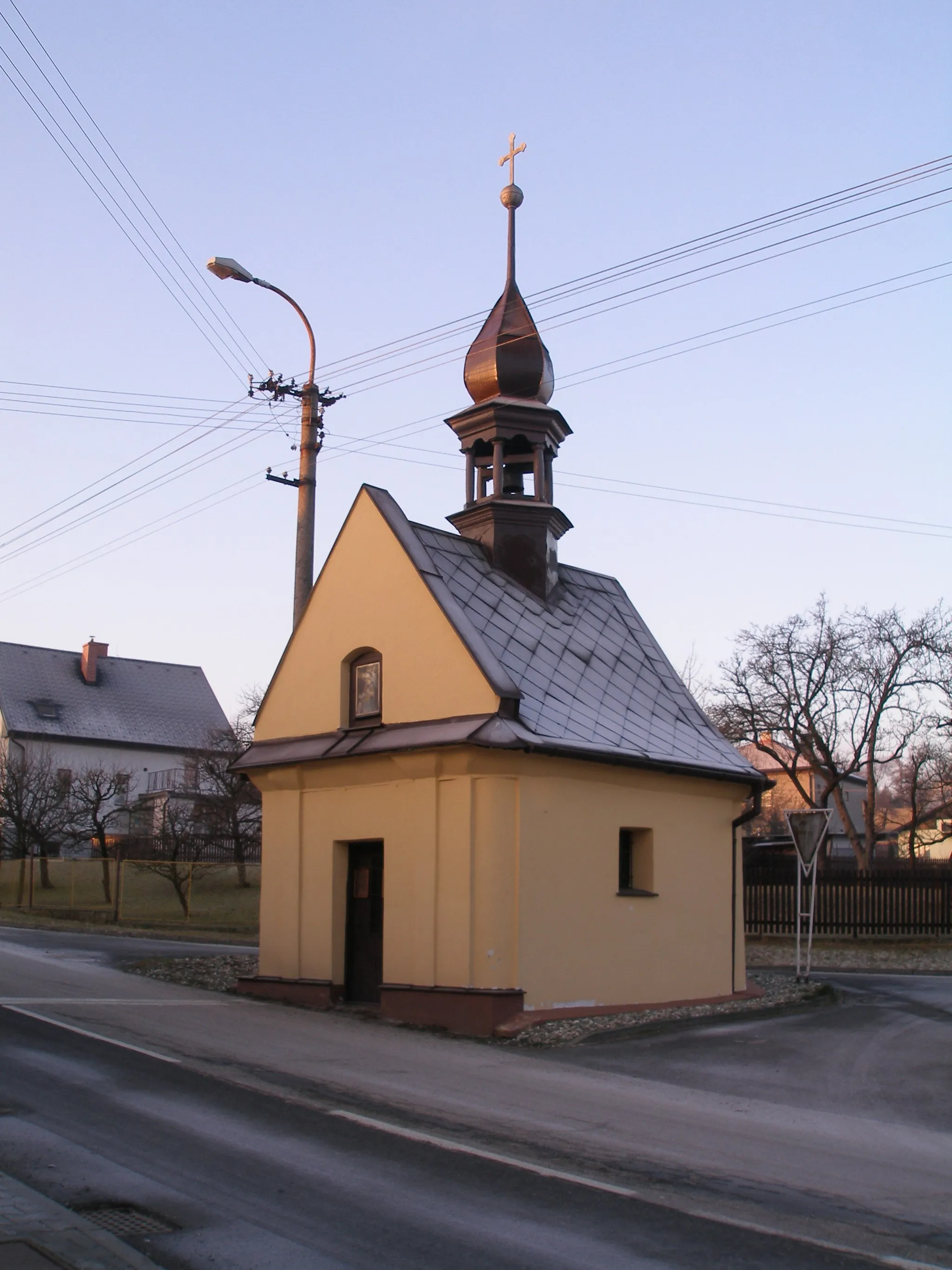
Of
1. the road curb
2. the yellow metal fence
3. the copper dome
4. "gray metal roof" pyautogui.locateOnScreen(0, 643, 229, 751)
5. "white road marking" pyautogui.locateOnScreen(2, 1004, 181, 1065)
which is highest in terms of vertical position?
the copper dome

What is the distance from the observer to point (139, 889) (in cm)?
3897

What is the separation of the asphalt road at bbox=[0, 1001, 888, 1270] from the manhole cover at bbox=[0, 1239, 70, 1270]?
512 mm

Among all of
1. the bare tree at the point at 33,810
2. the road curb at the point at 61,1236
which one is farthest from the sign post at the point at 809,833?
the bare tree at the point at 33,810

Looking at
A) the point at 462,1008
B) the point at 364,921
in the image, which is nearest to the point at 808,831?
the point at 462,1008

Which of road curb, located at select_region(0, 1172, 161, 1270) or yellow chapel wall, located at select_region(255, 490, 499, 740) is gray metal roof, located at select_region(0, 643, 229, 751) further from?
road curb, located at select_region(0, 1172, 161, 1270)

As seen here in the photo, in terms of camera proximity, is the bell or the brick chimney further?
the brick chimney

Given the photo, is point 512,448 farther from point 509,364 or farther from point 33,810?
point 33,810

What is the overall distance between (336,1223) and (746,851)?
27.6m

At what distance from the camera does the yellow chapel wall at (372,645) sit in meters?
14.9

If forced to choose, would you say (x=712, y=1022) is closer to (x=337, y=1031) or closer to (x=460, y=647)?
(x=337, y=1031)

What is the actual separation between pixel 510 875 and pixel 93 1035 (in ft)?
15.6

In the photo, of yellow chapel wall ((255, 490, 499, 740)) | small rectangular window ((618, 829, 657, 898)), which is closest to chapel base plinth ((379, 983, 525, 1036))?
small rectangular window ((618, 829, 657, 898))

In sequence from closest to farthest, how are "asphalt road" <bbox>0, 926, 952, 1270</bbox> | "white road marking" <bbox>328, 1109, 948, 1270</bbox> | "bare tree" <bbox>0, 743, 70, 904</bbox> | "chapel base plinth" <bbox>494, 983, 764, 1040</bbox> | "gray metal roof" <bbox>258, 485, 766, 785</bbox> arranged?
"white road marking" <bbox>328, 1109, 948, 1270</bbox>
"asphalt road" <bbox>0, 926, 952, 1270</bbox>
"chapel base plinth" <bbox>494, 983, 764, 1040</bbox>
"gray metal roof" <bbox>258, 485, 766, 785</bbox>
"bare tree" <bbox>0, 743, 70, 904</bbox>

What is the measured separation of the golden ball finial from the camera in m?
20.2
